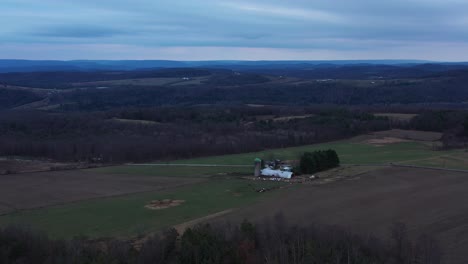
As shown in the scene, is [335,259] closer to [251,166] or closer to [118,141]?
[251,166]

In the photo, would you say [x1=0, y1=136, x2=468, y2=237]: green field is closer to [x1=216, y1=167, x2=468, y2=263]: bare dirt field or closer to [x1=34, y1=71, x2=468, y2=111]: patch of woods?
[x1=216, y1=167, x2=468, y2=263]: bare dirt field

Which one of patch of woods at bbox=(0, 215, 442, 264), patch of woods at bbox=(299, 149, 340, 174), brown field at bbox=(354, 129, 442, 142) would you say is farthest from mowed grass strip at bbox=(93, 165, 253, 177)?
brown field at bbox=(354, 129, 442, 142)

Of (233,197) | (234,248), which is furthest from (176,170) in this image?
(234,248)

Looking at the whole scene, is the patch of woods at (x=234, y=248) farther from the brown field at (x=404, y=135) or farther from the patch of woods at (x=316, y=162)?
the brown field at (x=404, y=135)

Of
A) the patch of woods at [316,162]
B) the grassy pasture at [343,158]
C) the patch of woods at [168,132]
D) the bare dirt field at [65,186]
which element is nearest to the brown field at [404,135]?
the patch of woods at [168,132]

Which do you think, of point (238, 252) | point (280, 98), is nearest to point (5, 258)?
point (238, 252)
